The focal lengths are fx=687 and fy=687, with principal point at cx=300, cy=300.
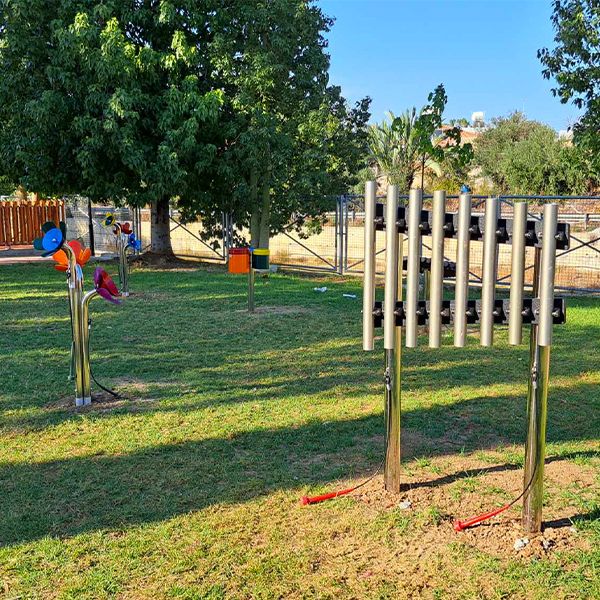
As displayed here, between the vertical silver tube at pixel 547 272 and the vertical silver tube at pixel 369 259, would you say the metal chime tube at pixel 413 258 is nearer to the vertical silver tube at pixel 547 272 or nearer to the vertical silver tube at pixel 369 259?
the vertical silver tube at pixel 369 259

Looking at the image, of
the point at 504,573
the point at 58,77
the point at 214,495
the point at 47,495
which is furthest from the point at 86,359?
the point at 58,77

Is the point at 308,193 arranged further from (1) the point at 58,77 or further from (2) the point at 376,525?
(2) the point at 376,525

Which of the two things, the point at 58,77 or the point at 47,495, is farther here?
the point at 58,77

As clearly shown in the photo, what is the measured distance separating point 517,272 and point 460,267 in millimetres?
275

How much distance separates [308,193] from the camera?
1766 centimetres

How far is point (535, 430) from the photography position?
344 cm

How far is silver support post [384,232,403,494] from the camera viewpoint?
3.81 m

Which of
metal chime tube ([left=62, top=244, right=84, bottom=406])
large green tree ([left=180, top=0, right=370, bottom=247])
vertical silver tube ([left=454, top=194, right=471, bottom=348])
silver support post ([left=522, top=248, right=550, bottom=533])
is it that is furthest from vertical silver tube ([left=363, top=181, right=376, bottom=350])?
large green tree ([left=180, top=0, right=370, bottom=247])

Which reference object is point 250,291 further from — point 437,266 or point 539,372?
point 539,372

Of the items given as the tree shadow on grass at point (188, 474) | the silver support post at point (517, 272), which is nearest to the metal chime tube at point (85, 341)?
the tree shadow on grass at point (188, 474)

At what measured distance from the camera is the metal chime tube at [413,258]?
3.48m

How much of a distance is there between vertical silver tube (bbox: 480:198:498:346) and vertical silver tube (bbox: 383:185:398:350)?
0.45m

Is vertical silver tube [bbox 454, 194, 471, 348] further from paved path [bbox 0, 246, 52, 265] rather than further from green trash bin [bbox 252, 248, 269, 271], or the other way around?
paved path [bbox 0, 246, 52, 265]

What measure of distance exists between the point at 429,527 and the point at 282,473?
3.44ft
